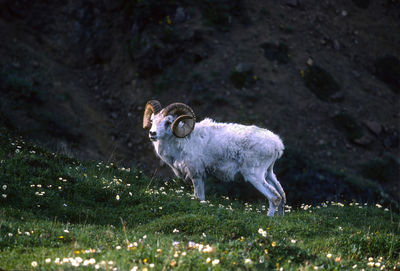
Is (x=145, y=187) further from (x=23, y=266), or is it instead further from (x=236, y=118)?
(x=236, y=118)

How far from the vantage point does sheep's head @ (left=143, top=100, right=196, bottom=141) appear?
46.2 feet

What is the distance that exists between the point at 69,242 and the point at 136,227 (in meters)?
2.37

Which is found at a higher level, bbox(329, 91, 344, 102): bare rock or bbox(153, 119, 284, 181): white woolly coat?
bbox(153, 119, 284, 181): white woolly coat

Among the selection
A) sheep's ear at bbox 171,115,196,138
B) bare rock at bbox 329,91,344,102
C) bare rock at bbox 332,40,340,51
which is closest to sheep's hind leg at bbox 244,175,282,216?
sheep's ear at bbox 171,115,196,138

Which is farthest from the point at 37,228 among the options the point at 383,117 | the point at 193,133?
the point at 383,117

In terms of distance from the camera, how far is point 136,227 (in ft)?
34.8

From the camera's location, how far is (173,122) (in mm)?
14086

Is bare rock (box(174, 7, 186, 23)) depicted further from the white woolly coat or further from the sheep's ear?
the sheep's ear

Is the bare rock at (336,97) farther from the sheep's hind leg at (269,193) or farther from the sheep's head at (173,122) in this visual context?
the sheep's hind leg at (269,193)

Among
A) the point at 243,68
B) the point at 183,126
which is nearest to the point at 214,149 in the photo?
the point at 183,126

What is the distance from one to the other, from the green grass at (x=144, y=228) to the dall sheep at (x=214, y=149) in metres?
0.89

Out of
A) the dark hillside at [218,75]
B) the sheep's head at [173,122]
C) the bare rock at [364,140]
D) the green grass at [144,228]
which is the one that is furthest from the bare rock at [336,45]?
the sheep's head at [173,122]

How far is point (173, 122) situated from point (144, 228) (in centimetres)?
448

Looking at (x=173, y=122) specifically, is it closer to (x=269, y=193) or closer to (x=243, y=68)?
(x=269, y=193)
